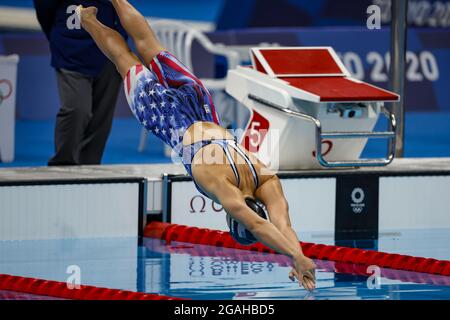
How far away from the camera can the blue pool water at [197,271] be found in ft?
20.1

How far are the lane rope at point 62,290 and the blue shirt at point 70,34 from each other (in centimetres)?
220

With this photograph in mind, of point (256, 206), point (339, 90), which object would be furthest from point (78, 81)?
point (256, 206)

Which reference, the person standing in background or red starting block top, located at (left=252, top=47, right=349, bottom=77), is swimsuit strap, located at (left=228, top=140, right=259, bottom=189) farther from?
the person standing in background

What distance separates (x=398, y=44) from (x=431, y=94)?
14.5 feet

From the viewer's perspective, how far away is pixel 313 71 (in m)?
7.86

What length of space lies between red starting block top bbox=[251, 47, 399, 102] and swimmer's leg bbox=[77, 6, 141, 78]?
4.31 feet

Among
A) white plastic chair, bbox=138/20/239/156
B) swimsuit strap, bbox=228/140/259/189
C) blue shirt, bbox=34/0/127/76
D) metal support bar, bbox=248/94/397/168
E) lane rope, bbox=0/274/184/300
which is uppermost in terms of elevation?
white plastic chair, bbox=138/20/239/156

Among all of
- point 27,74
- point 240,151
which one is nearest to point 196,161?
point 240,151

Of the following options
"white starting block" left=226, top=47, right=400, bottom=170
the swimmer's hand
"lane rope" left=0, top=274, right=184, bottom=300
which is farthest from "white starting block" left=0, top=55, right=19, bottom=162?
the swimmer's hand

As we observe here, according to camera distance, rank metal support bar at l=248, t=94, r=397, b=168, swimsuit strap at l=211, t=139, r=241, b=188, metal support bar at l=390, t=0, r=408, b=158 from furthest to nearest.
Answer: metal support bar at l=390, t=0, r=408, b=158 < metal support bar at l=248, t=94, r=397, b=168 < swimsuit strap at l=211, t=139, r=241, b=188

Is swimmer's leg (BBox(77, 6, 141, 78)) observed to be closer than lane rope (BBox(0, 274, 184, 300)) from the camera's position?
No

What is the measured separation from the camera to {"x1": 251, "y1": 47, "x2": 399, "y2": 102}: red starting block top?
7492 mm

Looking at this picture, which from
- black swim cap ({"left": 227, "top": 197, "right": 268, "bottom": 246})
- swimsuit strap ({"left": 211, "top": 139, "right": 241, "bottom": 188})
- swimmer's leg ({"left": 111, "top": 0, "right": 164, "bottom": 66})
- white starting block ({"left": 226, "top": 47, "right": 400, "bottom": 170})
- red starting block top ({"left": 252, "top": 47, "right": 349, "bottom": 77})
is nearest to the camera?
black swim cap ({"left": 227, "top": 197, "right": 268, "bottom": 246})

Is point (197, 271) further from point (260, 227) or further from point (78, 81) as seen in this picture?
point (78, 81)
